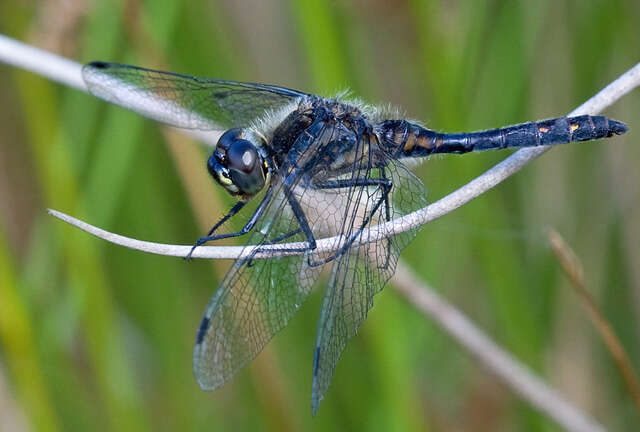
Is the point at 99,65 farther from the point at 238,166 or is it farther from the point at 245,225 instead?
the point at 245,225

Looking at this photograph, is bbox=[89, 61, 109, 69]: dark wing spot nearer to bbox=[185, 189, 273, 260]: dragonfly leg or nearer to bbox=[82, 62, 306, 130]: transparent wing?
bbox=[82, 62, 306, 130]: transparent wing

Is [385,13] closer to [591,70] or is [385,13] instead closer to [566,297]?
[591,70]

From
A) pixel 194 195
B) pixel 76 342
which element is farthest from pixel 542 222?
pixel 76 342

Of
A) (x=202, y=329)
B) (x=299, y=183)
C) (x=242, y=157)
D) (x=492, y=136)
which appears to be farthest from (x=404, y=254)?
(x=202, y=329)

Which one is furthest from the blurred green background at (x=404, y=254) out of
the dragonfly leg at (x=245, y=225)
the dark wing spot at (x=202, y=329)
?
the dark wing spot at (x=202, y=329)

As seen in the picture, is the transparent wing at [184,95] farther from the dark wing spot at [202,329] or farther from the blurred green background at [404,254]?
the dark wing spot at [202,329]

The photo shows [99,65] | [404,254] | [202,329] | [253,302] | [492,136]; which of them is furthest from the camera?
[404,254]
